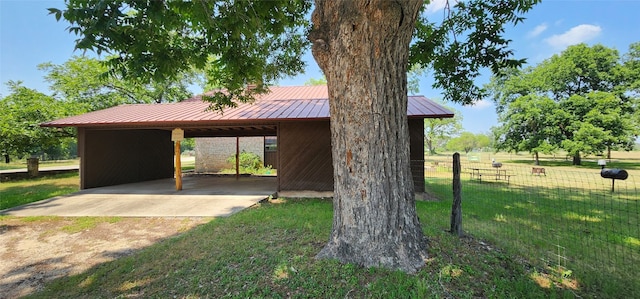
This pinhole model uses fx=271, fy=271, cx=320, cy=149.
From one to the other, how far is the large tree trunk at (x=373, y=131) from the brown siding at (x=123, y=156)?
11159mm

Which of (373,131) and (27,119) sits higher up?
(27,119)

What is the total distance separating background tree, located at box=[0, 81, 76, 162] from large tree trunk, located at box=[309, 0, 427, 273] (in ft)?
52.8

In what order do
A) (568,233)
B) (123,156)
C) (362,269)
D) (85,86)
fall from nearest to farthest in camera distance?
(362,269) < (568,233) < (123,156) < (85,86)

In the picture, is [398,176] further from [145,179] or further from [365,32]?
[145,179]

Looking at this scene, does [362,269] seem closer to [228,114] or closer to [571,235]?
[571,235]

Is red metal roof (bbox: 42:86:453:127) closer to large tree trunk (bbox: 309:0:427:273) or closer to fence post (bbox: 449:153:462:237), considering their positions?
fence post (bbox: 449:153:462:237)

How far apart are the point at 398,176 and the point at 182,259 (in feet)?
9.66

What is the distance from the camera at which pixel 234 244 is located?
393 cm

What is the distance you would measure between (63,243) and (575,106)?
32788mm

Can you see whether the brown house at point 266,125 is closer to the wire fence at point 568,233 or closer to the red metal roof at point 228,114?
the red metal roof at point 228,114

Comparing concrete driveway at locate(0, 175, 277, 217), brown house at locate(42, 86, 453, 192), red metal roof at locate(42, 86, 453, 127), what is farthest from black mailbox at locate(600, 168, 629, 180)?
concrete driveway at locate(0, 175, 277, 217)

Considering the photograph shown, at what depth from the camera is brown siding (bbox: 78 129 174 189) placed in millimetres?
10016

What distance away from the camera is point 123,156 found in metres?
11.5

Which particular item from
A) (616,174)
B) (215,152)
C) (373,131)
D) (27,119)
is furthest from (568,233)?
(27,119)
